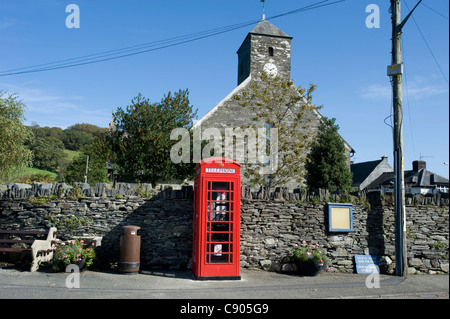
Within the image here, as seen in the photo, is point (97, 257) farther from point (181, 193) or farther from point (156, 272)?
point (181, 193)

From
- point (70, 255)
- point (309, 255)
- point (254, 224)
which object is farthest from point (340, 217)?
point (70, 255)

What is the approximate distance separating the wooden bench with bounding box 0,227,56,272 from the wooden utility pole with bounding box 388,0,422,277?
28.0 ft

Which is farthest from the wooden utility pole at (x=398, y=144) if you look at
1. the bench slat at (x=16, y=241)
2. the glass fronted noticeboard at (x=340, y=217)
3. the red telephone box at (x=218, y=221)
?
the bench slat at (x=16, y=241)

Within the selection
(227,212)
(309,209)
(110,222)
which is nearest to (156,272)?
(110,222)

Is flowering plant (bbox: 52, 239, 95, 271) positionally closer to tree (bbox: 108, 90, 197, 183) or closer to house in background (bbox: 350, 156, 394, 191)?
tree (bbox: 108, 90, 197, 183)

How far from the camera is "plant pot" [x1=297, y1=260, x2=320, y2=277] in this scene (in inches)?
345

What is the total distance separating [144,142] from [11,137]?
21.5ft

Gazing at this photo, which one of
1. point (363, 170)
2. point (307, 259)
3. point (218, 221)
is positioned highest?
point (363, 170)

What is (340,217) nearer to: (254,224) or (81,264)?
(254,224)

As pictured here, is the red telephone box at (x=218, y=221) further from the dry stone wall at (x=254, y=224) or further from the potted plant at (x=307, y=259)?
the potted plant at (x=307, y=259)

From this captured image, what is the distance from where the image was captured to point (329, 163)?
14.9 m

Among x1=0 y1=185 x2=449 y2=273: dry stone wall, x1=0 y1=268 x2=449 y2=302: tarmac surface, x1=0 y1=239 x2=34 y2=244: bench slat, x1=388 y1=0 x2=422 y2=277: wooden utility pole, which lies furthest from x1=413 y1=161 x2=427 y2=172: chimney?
x1=0 y1=239 x2=34 y2=244: bench slat

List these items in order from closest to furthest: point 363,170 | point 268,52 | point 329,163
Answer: point 329,163, point 268,52, point 363,170
